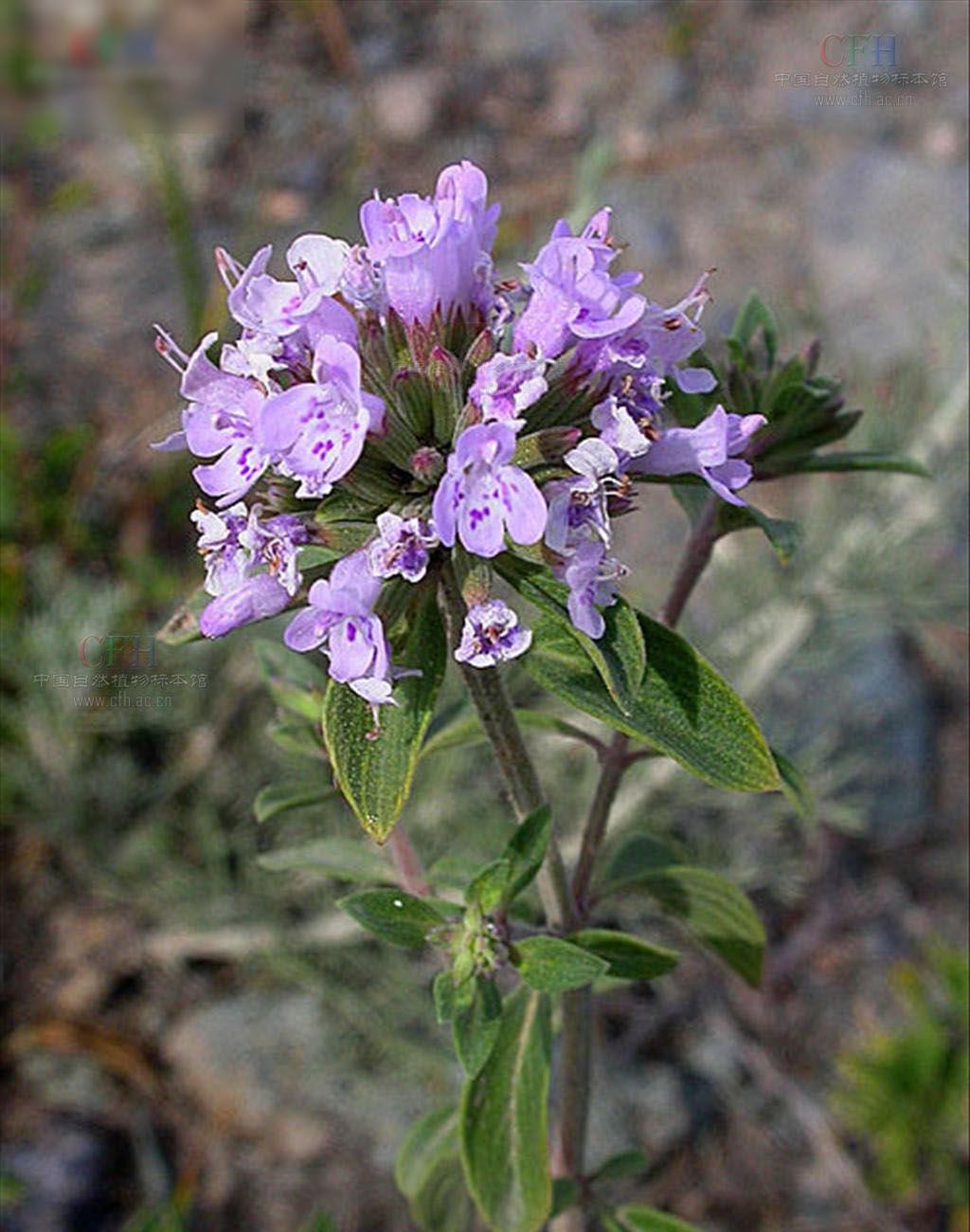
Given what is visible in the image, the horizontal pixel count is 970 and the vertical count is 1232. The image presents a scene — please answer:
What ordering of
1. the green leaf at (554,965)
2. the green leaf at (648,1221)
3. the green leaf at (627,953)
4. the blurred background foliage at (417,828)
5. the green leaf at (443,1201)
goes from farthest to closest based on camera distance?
the blurred background foliage at (417,828)
the green leaf at (443,1201)
the green leaf at (648,1221)
the green leaf at (627,953)
the green leaf at (554,965)

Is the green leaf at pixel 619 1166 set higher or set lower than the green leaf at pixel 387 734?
lower

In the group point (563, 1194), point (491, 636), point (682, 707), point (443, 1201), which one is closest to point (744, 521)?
point (682, 707)

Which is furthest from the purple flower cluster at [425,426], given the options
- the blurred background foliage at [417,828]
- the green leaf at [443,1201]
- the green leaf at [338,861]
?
the blurred background foliage at [417,828]

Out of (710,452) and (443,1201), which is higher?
(710,452)

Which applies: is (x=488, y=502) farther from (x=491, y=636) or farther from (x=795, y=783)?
(x=795, y=783)

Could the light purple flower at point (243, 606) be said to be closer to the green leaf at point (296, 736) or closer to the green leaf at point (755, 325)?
the green leaf at point (296, 736)

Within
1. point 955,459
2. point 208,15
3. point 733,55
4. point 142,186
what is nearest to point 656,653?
point 955,459
